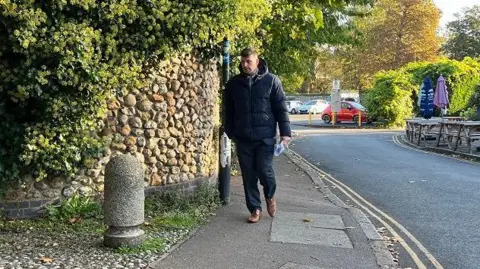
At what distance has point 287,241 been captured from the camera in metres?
5.50

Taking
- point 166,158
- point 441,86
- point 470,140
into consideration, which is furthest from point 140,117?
point 441,86

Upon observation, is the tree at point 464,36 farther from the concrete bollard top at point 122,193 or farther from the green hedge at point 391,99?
the concrete bollard top at point 122,193

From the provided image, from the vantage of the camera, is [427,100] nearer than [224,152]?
No

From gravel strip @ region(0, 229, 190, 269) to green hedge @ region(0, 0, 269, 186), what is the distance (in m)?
0.84

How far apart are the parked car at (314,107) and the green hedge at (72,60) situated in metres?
45.8

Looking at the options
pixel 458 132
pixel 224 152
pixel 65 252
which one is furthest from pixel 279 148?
pixel 458 132

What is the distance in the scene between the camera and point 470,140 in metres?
16.5

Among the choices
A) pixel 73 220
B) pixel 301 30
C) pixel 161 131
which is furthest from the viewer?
pixel 301 30

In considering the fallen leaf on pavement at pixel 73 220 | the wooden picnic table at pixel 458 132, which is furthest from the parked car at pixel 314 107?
the fallen leaf on pavement at pixel 73 220

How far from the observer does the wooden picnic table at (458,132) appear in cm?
1647

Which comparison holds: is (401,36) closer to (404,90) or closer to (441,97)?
(404,90)

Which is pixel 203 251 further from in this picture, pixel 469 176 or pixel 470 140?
pixel 470 140

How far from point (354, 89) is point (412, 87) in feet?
85.6

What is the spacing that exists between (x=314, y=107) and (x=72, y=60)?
4770 centimetres
